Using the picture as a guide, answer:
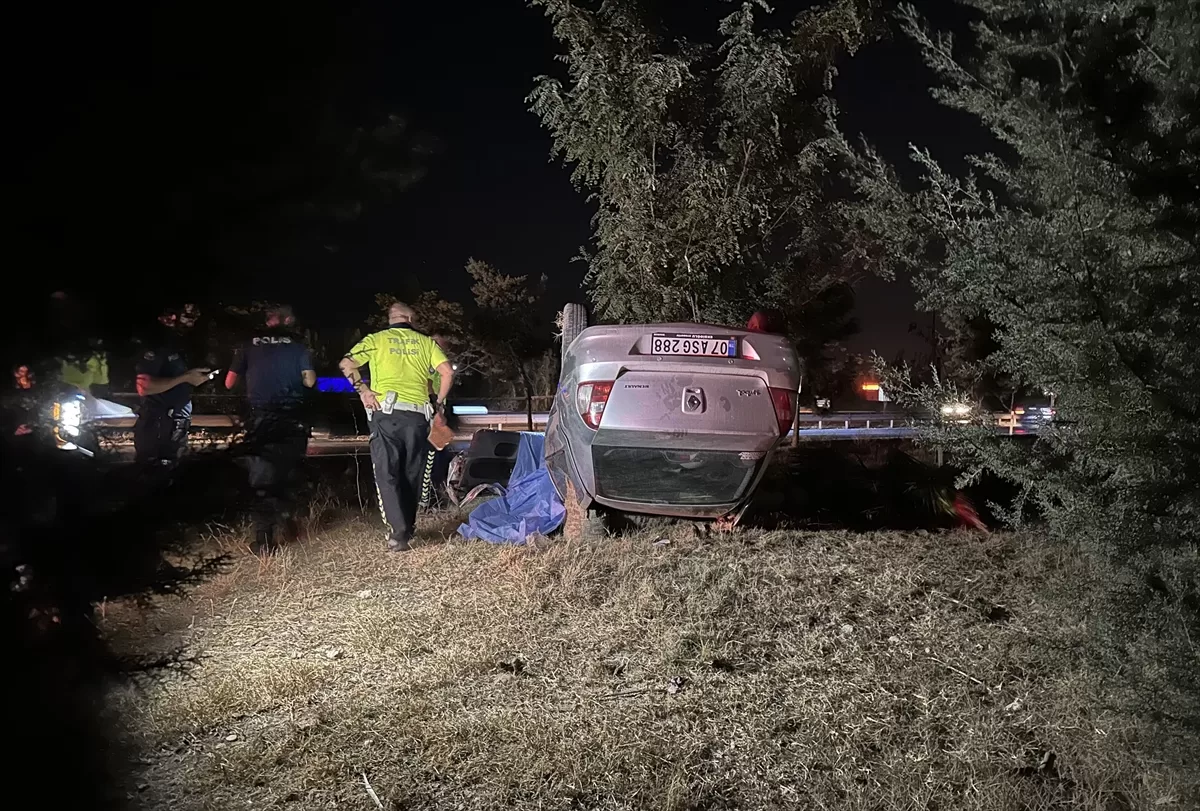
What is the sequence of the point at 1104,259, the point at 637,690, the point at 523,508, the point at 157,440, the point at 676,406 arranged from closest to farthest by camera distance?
the point at 157,440 → the point at 1104,259 → the point at 637,690 → the point at 676,406 → the point at 523,508

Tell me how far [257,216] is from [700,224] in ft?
22.5

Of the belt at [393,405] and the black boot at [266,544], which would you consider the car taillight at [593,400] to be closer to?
the belt at [393,405]

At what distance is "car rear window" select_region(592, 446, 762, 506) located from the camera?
17.7 ft

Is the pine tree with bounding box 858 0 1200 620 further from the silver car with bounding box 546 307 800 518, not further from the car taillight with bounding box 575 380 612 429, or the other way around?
the car taillight with bounding box 575 380 612 429

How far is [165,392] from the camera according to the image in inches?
71.1

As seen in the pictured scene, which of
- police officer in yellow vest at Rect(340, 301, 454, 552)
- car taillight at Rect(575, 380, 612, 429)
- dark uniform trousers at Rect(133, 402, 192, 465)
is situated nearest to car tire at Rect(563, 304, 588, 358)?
police officer in yellow vest at Rect(340, 301, 454, 552)

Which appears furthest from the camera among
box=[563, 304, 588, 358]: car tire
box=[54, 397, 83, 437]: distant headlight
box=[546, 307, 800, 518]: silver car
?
box=[563, 304, 588, 358]: car tire

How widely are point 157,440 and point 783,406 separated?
4.24 meters

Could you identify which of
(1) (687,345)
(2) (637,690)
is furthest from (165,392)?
(1) (687,345)

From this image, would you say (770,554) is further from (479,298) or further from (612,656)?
(479,298)

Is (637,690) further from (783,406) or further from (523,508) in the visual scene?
(523,508)

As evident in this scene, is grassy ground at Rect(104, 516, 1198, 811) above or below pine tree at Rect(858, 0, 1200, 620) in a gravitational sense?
below

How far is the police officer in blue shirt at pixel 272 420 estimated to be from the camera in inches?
66.7

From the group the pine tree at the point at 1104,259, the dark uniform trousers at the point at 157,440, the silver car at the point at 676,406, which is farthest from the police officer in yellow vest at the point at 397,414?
the dark uniform trousers at the point at 157,440
